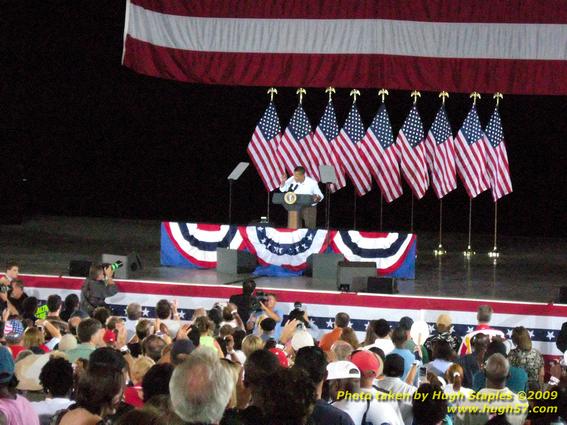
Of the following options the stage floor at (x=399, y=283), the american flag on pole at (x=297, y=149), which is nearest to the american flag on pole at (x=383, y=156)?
the american flag on pole at (x=297, y=149)

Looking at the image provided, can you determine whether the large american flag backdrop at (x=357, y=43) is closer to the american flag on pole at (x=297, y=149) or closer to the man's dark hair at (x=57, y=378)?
the american flag on pole at (x=297, y=149)

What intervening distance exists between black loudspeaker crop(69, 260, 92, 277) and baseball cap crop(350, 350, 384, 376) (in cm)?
911

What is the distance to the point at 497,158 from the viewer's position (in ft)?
64.8

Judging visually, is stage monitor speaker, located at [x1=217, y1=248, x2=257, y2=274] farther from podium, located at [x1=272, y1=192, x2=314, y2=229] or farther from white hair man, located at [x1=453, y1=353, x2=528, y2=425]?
white hair man, located at [x1=453, y1=353, x2=528, y2=425]

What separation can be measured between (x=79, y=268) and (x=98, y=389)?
10.3 meters

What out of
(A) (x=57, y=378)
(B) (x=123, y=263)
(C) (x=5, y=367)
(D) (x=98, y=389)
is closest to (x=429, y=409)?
(D) (x=98, y=389)

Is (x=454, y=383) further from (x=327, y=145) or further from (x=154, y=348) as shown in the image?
(x=327, y=145)

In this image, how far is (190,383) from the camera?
4.24m

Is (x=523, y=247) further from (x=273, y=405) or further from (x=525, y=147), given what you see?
(x=273, y=405)

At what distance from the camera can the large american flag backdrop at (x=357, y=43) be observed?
19.4m

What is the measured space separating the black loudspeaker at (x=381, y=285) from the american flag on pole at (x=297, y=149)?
558cm

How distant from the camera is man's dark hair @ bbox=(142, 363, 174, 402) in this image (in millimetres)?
5539

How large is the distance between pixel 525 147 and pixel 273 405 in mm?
18722

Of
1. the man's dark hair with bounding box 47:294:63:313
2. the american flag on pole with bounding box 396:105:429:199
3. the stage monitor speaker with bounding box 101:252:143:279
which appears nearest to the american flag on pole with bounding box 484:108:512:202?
the american flag on pole with bounding box 396:105:429:199
